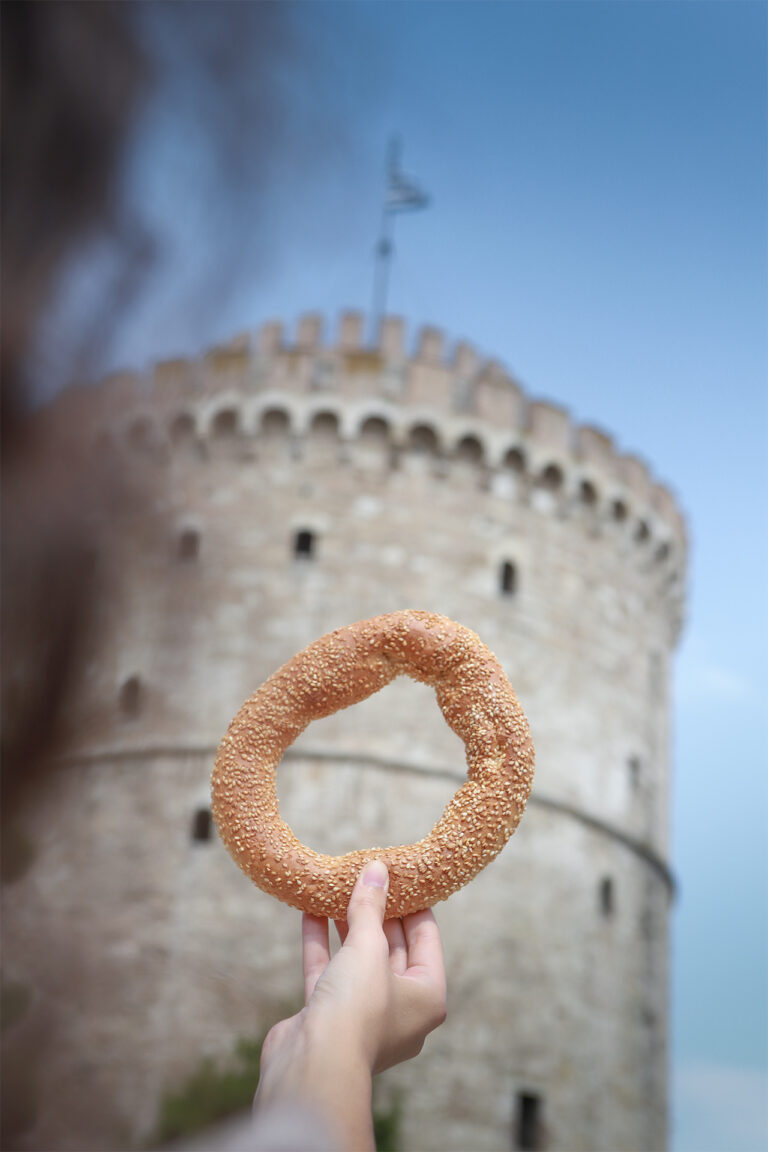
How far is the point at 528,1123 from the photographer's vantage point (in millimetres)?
10594

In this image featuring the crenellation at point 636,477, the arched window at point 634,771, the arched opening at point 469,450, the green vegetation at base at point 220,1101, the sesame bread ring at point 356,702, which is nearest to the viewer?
the sesame bread ring at point 356,702

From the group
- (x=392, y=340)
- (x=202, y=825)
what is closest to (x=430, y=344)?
(x=392, y=340)

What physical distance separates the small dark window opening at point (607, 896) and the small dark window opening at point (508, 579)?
2.91 meters

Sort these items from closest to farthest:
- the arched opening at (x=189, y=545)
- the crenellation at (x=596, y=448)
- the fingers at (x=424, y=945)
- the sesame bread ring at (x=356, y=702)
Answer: the fingers at (x=424, y=945) → the sesame bread ring at (x=356, y=702) → the arched opening at (x=189, y=545) → the crenellation at (x=596, y=448)

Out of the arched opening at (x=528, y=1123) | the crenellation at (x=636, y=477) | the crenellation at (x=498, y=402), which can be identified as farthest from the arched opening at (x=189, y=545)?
the arched opening at (x=528, y=1123)

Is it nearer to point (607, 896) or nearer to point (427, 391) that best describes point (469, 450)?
point (427, 391)

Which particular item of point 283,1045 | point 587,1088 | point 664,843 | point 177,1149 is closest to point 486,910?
point 587,1088

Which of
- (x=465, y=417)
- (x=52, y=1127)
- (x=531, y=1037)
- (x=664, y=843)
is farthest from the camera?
(x=664, y=843)

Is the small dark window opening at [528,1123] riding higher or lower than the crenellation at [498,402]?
lower

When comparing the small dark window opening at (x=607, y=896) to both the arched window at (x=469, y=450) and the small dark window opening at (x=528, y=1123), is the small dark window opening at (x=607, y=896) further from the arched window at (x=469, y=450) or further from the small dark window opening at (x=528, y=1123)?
the arched window at (x=469, y=450)

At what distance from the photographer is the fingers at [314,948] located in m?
1.85

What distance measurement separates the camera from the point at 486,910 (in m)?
10.9

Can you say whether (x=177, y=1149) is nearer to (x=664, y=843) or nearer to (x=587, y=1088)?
(x=587, y=1088)

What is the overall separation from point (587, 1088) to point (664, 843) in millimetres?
3028
